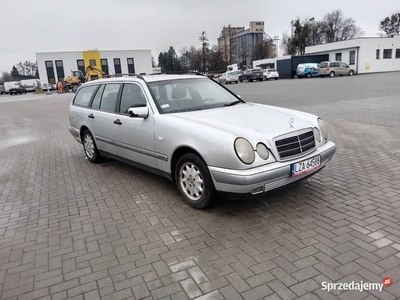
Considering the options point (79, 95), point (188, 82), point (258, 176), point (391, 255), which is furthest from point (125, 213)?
point (79, 95)

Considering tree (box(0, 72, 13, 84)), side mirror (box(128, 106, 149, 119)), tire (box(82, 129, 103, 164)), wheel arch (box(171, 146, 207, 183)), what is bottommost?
tire (box(82, 129, 103, 164))

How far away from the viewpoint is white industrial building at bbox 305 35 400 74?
42750mm

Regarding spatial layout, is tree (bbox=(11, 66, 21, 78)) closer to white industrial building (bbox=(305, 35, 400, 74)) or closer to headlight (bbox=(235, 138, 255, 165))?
white industrial building (bbox=(305, 35, 400, 74))

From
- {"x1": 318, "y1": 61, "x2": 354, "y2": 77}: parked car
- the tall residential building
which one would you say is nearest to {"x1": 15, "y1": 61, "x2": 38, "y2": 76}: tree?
the tall residential building

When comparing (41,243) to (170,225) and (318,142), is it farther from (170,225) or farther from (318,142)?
(318,142)

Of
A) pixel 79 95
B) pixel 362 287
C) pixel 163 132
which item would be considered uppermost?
pixel 79 95

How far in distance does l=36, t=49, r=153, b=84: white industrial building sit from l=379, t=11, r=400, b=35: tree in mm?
50560

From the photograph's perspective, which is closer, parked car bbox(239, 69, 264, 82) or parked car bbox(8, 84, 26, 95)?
parked car bbox(239, 69, 264, 82)

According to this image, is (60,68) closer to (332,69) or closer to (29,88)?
(29,88)

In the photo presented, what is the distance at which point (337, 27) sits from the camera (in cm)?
6725

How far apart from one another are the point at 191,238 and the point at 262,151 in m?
1.23

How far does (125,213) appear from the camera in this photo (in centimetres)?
418

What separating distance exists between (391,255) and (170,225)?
2.25m

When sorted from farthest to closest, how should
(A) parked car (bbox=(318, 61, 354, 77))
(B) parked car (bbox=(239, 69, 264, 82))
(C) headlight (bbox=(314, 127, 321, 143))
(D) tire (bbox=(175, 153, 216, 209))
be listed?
(B) parked car (bbox=(239, 69, 264, 82)) < (A) parked car (bbox=(318, 61, 354, 77)) < (C) headlight (bbox=(314, 127, 321, 143)) < (D) tire (bbox=(175, 153, 216, 209))
